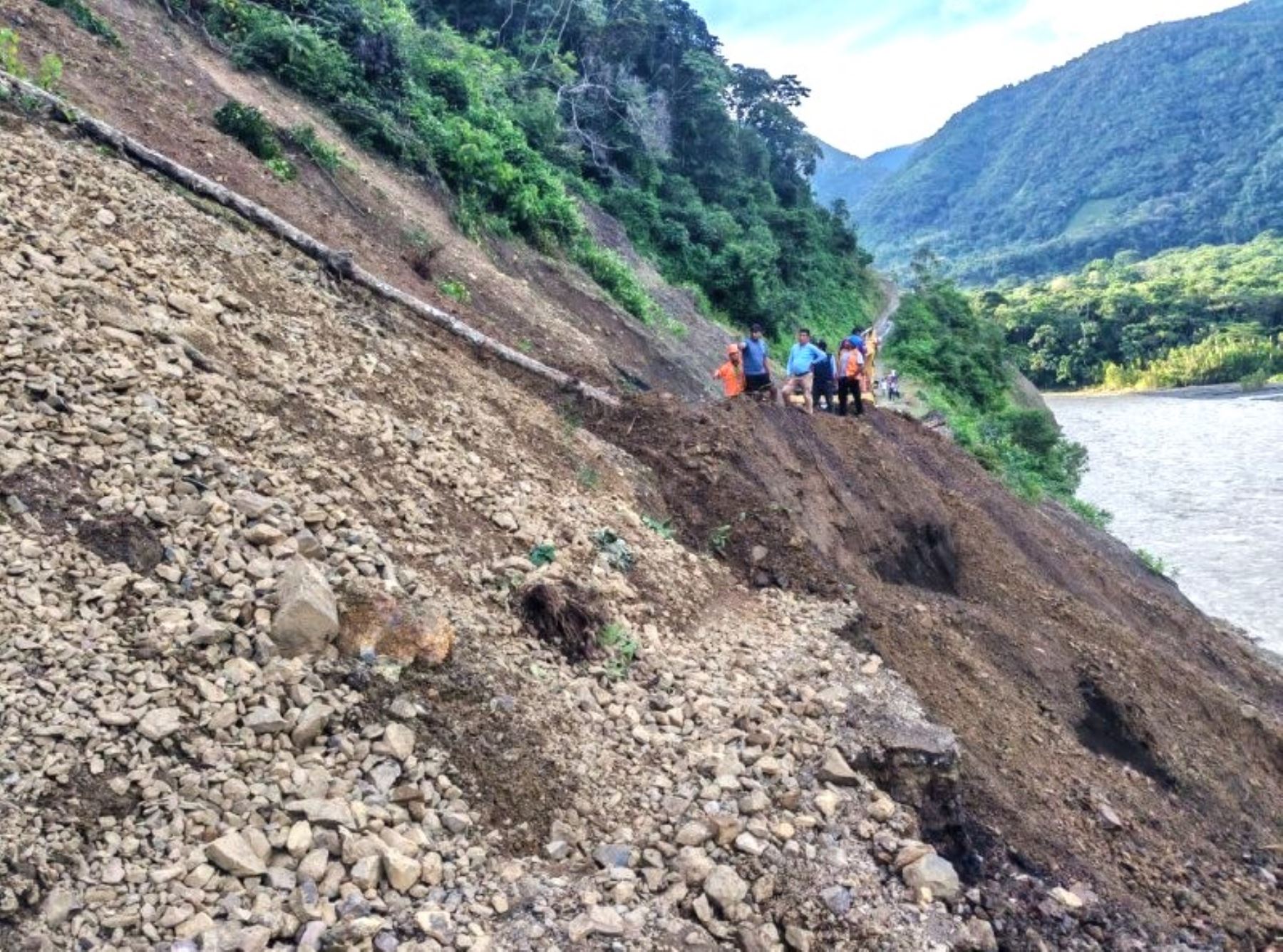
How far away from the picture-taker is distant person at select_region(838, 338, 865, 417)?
13.1 meters

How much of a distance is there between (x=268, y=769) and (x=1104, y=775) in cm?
573

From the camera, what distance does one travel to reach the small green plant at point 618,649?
5254 millimetres

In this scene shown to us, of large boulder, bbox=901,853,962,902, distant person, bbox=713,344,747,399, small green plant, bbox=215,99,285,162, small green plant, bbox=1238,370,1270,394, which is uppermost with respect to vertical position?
small green plant, bbox=1238,370,1270,394

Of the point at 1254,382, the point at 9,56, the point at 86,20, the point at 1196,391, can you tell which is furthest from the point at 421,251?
the point at 1254,382

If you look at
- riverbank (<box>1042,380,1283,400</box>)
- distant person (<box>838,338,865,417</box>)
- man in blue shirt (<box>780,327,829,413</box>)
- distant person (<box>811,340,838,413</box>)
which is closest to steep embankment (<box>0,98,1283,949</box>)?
man in blue shirt (<box>780,327,829,413</box>)

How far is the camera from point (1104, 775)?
667 cm

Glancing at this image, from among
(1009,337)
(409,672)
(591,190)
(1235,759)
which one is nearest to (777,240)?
A: (591,190)

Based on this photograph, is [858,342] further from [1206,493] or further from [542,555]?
[1206,493]

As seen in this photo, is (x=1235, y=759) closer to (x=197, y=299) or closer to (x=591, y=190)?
(x=197, y=299)

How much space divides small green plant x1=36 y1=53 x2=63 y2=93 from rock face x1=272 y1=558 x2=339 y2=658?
247 inches

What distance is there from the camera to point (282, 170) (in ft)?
34.7

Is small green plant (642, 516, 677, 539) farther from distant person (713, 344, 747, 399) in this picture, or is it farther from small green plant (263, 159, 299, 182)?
small green plant (263, 159, 299, 182)

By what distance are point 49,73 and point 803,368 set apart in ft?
28.3

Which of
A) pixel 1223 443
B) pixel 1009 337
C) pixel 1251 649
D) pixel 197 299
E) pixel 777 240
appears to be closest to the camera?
pixel 197 299
